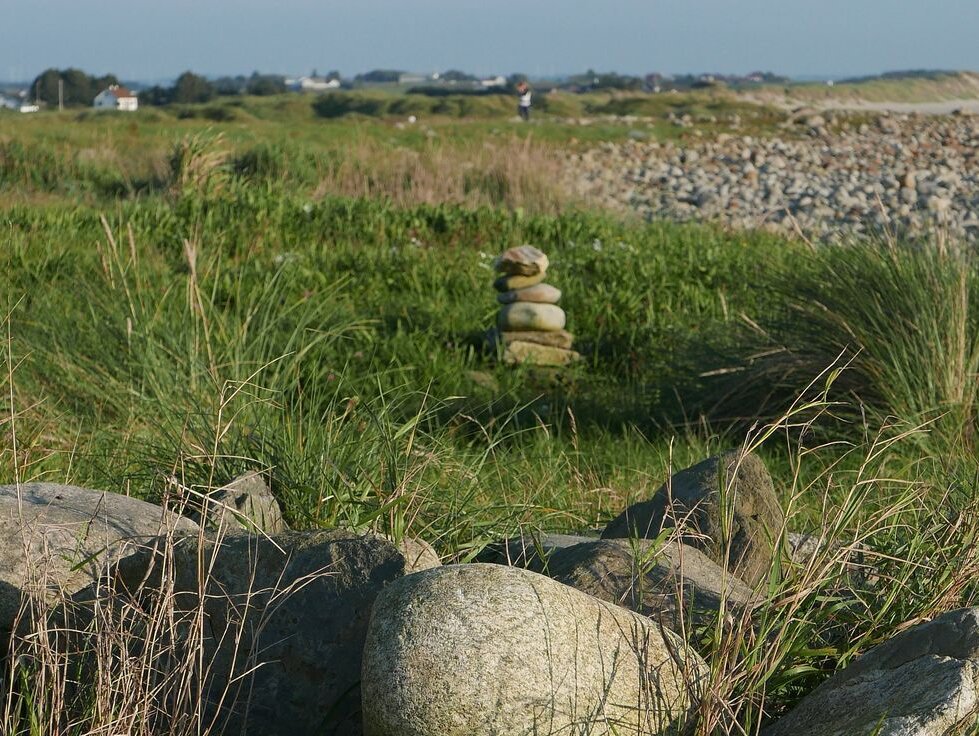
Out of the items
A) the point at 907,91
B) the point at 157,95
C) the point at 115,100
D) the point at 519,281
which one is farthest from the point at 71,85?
the point at 519,281

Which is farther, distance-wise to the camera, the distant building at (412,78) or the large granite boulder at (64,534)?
the distant building at (412,78)

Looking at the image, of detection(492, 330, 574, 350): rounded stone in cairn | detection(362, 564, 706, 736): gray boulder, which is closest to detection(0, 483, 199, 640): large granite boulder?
detection(362, 564, 706, 736): gray boulder

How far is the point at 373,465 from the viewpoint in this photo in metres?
3.53

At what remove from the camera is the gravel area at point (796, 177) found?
15.5m

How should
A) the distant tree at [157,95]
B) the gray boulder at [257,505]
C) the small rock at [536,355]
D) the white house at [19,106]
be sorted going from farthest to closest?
→ the distant tree at [157,95] → the white house at [19,106] → the small rock at [536,355] → the gray boulder at [257,505]

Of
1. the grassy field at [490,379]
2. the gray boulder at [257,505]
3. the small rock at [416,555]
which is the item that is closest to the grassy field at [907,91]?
the grassy field at [490,379]

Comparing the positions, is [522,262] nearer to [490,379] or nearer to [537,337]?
[537,337]

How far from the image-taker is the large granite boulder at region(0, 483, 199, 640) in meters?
2.52

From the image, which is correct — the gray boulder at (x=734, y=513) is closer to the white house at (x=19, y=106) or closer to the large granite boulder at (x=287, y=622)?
the large granite boulder at (x=287, y=622)

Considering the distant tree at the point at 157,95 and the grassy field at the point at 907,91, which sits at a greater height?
the grassy field at the point at 907,91

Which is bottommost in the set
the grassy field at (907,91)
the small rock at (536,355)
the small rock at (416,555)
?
the small rock at (536,355)

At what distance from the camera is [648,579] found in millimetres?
2727

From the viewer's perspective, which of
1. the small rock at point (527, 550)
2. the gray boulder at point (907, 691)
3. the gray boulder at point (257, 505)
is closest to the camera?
the gray boulder at point (907, 691)

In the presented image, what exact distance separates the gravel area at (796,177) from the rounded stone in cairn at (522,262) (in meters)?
4.24
